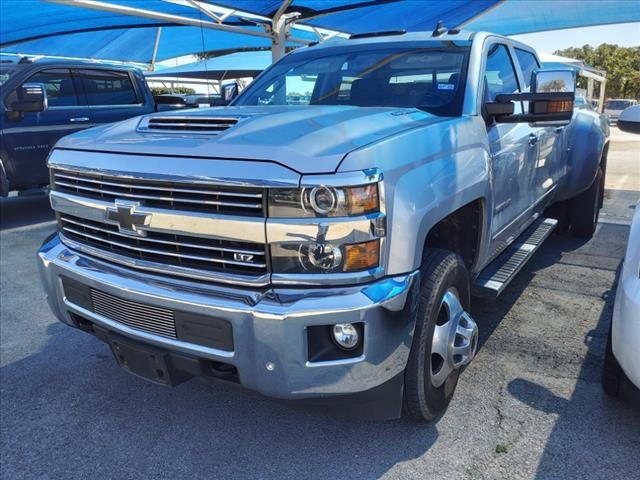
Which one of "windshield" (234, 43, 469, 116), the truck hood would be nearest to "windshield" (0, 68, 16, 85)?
"windshield" (234, 43, 469, 116)

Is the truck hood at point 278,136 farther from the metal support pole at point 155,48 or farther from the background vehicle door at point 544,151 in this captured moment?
the metal support pole at point 155,48

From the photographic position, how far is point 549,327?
3.69m

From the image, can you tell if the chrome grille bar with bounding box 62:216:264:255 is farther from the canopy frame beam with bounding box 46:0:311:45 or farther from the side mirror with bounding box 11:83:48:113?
the canopy frame beam with bounding box 46:0:311:45

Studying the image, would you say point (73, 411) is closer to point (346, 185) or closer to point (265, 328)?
point (265, 328)

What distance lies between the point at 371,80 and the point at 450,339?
5.45 feet

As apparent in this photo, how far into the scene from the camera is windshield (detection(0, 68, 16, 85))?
→ 694cm

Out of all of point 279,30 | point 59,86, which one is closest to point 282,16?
point 279,30

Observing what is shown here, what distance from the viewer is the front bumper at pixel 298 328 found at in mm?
1931

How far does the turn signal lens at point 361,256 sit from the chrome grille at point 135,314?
74cm

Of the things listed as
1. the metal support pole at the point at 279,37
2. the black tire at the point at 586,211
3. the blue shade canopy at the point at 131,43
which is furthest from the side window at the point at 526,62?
the blue shade canopy at the point at 131,43

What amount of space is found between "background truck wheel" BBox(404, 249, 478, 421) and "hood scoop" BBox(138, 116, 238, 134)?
1054 millimetres

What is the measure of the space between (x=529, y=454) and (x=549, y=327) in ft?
4.79

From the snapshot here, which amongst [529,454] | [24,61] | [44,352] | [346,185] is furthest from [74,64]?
[529,454]

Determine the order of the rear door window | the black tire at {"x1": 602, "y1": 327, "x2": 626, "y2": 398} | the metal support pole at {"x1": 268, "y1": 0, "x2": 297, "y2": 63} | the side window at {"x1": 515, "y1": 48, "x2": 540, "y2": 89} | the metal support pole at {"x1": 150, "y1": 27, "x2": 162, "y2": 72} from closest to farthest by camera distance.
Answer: the black tire at {"x1": 602, "y1": 327, "x2": 626, "y2": 398} < the rear door window < the side window at {"x1": 515, "y1": 48, "x2": 540, "y2": 89} < the metal support pole at {"x1": 268, "y1": 0, "x2": 297, "y2": 63} < the metal support pole at {"x1": 150, "y1": 27, "x2": 162, "y2": 72}
